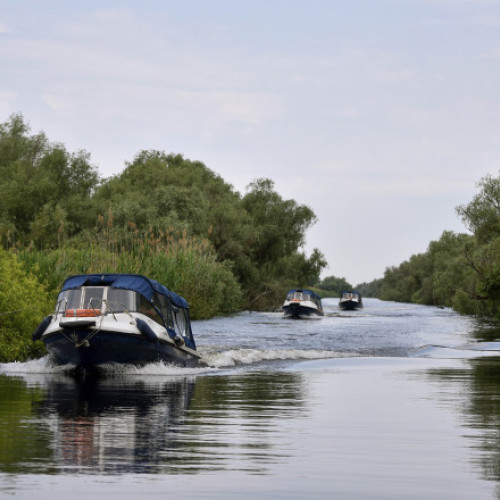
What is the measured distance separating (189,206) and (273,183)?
67.5 ft

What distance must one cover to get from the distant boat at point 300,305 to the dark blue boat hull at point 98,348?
47953 mm

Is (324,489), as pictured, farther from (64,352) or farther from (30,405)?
(64,352)

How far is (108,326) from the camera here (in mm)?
20375

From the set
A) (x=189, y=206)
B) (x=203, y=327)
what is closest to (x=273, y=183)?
(x=189, y=206)

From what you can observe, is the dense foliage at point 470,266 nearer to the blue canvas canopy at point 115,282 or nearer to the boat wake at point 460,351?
the boat wake at point 460,351

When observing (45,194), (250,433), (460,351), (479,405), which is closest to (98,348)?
(479,405)

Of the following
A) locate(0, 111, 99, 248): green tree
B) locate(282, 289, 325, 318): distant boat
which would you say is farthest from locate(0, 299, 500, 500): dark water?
locate(0, 111, 99, 248): green tree

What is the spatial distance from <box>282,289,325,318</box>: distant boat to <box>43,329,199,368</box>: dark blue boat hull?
157 feet

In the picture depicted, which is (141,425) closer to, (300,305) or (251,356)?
(251,356)

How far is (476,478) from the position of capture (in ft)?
25.2

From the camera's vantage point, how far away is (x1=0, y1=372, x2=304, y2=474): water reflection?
27.2 ft

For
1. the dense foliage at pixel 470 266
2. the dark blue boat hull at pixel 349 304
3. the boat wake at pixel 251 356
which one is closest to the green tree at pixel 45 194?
the dense foliage at pixel 470 266

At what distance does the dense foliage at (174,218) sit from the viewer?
203 ft

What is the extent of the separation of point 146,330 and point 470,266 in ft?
109
